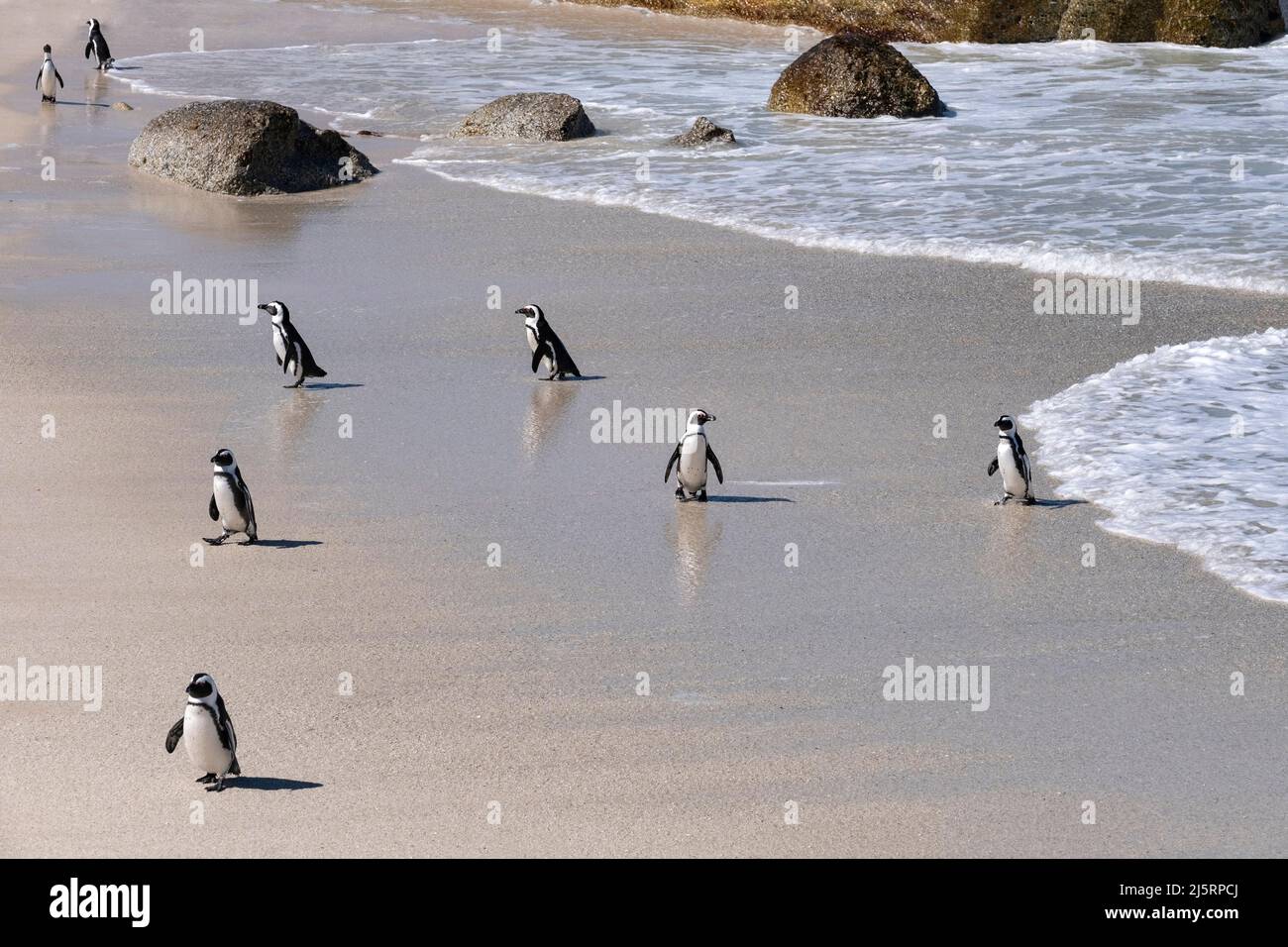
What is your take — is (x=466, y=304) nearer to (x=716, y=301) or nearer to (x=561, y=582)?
(x=716, y=301)

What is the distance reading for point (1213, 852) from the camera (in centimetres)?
393

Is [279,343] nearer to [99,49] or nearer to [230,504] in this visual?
[230,504]

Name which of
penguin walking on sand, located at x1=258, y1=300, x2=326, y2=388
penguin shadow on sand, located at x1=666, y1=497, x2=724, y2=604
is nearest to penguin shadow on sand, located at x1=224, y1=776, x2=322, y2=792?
penguin shadow on sand, located at x1=666, y1=497, x2=724, y2=604

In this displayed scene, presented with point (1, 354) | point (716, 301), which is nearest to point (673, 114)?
point (716, 301)

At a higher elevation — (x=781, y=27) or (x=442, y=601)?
(x=781, y=27)

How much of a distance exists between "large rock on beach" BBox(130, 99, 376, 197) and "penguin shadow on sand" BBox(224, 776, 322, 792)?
1037 cm

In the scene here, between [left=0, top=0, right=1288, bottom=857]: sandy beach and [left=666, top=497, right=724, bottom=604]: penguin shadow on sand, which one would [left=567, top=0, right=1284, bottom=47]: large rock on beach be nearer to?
[left=0, top=0, right=1288, bottom=857]: sandy beach

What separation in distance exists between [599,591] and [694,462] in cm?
110

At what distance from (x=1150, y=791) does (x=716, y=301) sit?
6117 millimetres

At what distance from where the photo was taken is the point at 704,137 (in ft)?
54.3

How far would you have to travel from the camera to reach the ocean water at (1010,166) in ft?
23.6

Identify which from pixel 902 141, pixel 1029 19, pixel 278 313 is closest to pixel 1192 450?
pixel 278 313

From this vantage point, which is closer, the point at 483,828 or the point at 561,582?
the point at 483,828

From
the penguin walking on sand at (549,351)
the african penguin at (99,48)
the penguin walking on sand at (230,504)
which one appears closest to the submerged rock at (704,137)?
the penguin walking on sand at (549,351)
